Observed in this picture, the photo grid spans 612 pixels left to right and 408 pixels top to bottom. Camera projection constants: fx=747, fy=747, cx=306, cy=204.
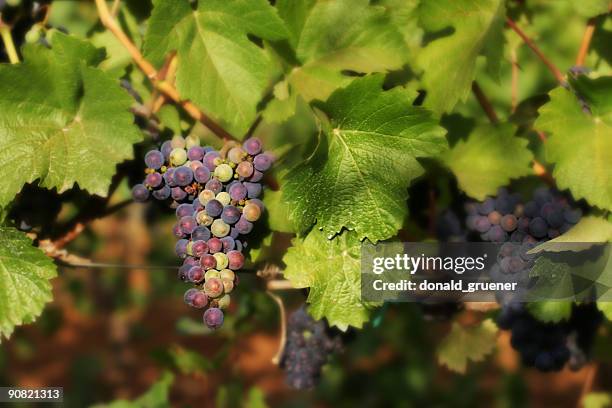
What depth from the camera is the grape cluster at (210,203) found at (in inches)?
49.6

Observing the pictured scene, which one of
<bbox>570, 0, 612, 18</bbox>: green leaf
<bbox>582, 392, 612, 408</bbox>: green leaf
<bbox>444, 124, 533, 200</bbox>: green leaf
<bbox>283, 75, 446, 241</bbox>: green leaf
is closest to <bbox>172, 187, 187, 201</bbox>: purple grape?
<bbox>283, 75, 446, 241</bbox>: green leaf

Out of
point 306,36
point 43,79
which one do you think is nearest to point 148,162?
point 43,79

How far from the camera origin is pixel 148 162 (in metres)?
1.39

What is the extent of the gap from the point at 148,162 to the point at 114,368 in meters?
4.36

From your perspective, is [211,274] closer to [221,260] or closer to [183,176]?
[221,260]

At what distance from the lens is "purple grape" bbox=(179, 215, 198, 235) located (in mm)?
1322

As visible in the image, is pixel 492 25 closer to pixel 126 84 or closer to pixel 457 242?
pixel 457 242

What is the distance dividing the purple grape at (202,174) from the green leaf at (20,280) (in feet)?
1.04

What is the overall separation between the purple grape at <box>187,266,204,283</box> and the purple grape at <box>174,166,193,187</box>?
0.17 m

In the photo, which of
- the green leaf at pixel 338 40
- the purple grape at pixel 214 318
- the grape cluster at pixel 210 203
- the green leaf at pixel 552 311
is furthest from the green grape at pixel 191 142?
the green leaf at pixel 552 311

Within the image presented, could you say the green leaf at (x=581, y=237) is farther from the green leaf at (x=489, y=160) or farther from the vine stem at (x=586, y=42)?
the vine stem at (x=586, y=42)

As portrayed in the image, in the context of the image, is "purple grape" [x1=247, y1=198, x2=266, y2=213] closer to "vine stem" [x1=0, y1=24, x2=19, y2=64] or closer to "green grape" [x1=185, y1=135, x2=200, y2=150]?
"green grape" [x1=185, y1=135, x2=200, y2=150]

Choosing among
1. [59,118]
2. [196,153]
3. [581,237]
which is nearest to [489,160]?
[581,237]

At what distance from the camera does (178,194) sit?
136 cm
